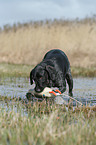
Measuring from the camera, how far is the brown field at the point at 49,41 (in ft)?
64.9

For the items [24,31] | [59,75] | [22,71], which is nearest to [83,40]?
[24,31]

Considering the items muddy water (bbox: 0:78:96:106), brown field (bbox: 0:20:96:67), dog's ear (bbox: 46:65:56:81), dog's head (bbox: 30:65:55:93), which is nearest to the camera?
dog's head (bbox: 30:65:55:93)

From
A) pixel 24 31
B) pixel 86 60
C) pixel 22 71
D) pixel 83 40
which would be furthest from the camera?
pixel 24 31

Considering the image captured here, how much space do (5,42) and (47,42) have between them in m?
3.50

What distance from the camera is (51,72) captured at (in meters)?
6.70

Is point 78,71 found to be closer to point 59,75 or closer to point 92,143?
point 59,75

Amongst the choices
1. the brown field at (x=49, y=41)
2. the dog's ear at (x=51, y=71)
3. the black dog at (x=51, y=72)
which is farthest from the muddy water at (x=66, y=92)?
the brown field at (x=49, y=41)

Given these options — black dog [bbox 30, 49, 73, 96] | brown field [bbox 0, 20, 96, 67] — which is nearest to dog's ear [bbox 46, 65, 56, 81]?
black dog [bbox 30, 49, 73, 96]

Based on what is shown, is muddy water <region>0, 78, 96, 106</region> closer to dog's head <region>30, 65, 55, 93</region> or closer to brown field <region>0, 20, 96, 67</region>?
dog's head <region>30, 65, 55, 93</region>

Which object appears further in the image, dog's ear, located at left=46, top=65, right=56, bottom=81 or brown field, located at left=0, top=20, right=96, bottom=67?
brown field, located at left=0, top=20, right=96, bottom=67

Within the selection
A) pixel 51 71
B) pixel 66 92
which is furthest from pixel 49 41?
pixel 51 71

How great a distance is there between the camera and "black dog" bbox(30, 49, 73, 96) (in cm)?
650

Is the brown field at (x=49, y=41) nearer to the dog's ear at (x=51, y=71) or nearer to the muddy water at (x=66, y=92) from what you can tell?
the muddy water at (x=66, y=92)

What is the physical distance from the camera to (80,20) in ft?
66.9
